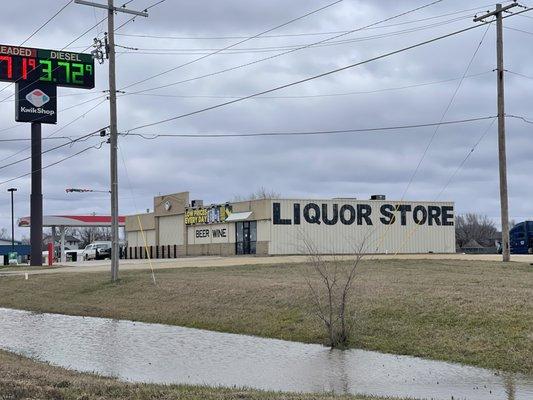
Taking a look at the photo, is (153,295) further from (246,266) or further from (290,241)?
(290,241)

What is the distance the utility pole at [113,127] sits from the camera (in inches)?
1059

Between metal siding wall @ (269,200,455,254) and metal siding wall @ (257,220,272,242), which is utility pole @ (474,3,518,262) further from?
metal siding wall @ (257,220,272,242)

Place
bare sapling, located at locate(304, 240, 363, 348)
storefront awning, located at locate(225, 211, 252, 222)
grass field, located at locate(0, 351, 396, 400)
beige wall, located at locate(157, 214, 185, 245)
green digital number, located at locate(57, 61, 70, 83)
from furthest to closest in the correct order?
beige wall, located at locate(157, 214, 185, 245) → storefront awning, located at locate(225, 211, 252, 222) → green digital number, located at locate(57, 61, 70, 83) → bare sapling, located at locate(304, 240, 363, 348) → grass field, located at locate(0, 351, 396, 400)

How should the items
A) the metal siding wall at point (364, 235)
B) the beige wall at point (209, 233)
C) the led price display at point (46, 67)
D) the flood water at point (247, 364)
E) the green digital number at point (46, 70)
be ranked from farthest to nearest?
the beige wall at point (209, 233)
the metal siding wall at point (364, 235)
the green digital number at point (46, 70)
the led price display at point (46, 67)
the flood water at point (247, 364)

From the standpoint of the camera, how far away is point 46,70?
4778 centimetres

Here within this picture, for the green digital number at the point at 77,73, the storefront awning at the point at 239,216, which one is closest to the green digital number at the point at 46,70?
the green digital number at the point at 77,73

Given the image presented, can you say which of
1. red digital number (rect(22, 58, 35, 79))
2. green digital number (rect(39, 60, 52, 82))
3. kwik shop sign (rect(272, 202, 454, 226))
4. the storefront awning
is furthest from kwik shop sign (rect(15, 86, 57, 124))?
kwik shop sign (rect(272, 202, 454, 226))

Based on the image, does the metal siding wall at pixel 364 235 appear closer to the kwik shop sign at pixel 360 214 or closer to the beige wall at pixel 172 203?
the kwik shop sign at pixel 360 214

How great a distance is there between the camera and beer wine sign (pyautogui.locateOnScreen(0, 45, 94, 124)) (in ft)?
154

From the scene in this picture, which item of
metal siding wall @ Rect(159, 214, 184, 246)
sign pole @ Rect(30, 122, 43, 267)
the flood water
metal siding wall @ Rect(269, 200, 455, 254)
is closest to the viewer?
the flood water

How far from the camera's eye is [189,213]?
197 feet

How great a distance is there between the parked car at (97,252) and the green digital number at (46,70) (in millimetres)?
22384

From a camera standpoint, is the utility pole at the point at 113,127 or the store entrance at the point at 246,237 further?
the store entrance at the point at 246,237

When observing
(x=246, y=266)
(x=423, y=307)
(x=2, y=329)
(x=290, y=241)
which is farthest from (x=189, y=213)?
(x=423, y=307)
